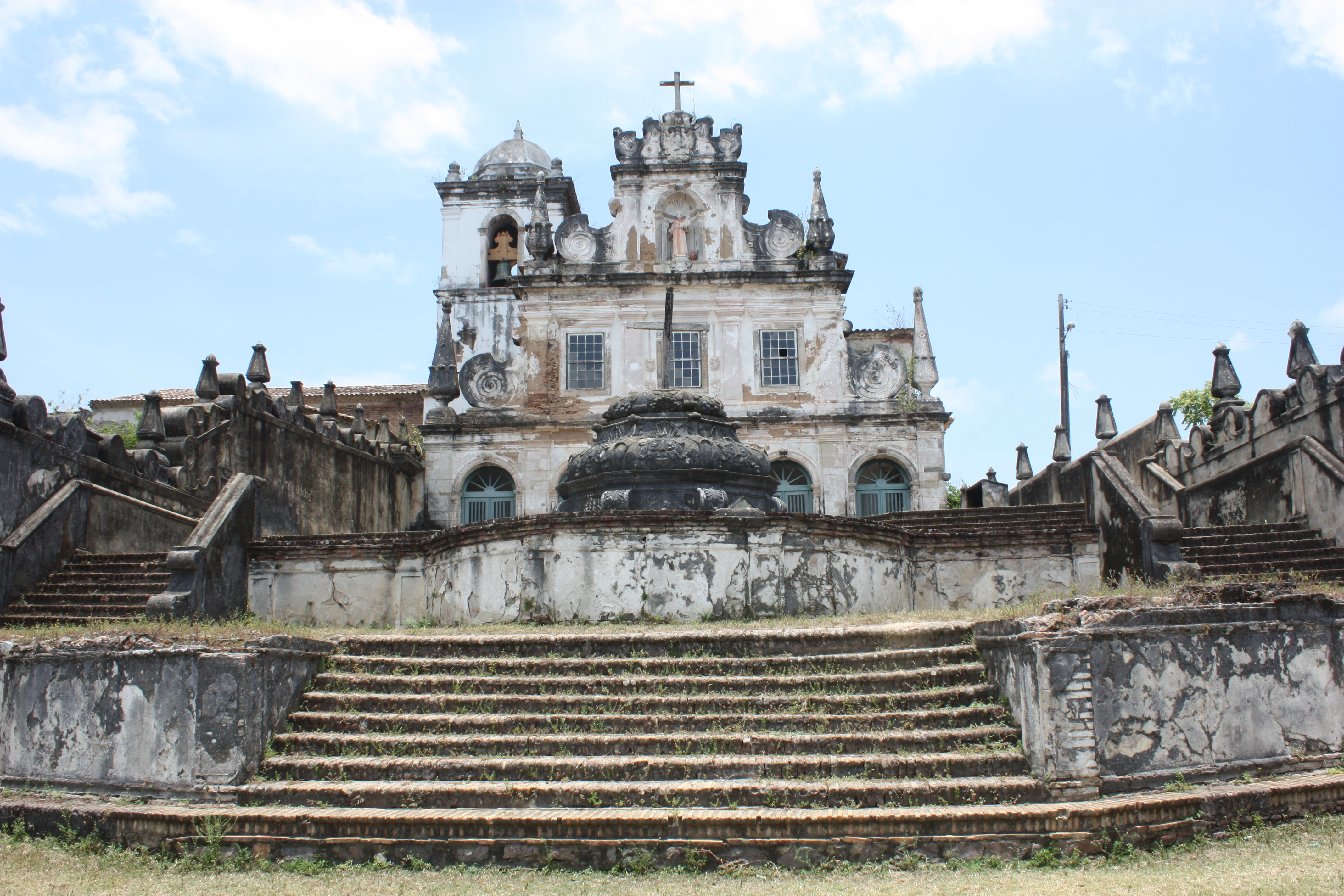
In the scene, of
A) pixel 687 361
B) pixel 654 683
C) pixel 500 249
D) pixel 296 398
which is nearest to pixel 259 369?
pixel 296 398

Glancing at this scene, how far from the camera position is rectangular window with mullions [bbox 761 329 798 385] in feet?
82.1

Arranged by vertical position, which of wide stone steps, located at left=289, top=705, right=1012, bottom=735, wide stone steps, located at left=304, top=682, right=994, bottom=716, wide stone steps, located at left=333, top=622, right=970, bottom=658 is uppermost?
wide stone steps, located at left=333, top=622, right=970, bottom=658

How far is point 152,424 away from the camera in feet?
49.9

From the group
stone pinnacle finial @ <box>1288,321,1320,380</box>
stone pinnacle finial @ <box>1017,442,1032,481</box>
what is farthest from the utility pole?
stone pinnacle finial @ <box>1288,321,1320,380</box>

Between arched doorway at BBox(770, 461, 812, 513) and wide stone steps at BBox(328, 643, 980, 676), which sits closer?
wide stone steps at BBox(328, 643, 980, 676)

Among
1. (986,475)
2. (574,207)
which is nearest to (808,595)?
(986,475)

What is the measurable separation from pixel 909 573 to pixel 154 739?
8389mm

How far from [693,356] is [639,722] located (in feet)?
60.2

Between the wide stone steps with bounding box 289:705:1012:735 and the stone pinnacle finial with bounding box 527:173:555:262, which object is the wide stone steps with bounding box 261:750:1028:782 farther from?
the stone pinnacle finial with bounding box 527:173:555:262

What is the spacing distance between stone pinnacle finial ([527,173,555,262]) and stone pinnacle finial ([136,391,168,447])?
39.0ft

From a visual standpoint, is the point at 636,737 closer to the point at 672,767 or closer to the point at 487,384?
the point at 672,767

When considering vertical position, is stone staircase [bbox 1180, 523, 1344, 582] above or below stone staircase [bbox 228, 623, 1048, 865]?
above

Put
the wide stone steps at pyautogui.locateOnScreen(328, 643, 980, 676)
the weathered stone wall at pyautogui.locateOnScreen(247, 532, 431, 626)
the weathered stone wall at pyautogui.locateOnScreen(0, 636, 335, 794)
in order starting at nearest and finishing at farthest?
the weathered stone wall at pyautogui.locateOnScreen(0, 636, 335, 794) < the wide stone steps at pyautogui.locateOnScreen(328, 643, 980, 676) < the weathered stone wall at pyautogui.locateOnScreen(247, 532, 431, 626)

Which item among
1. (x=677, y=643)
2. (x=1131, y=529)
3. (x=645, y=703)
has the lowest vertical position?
(x=645, y=703)
